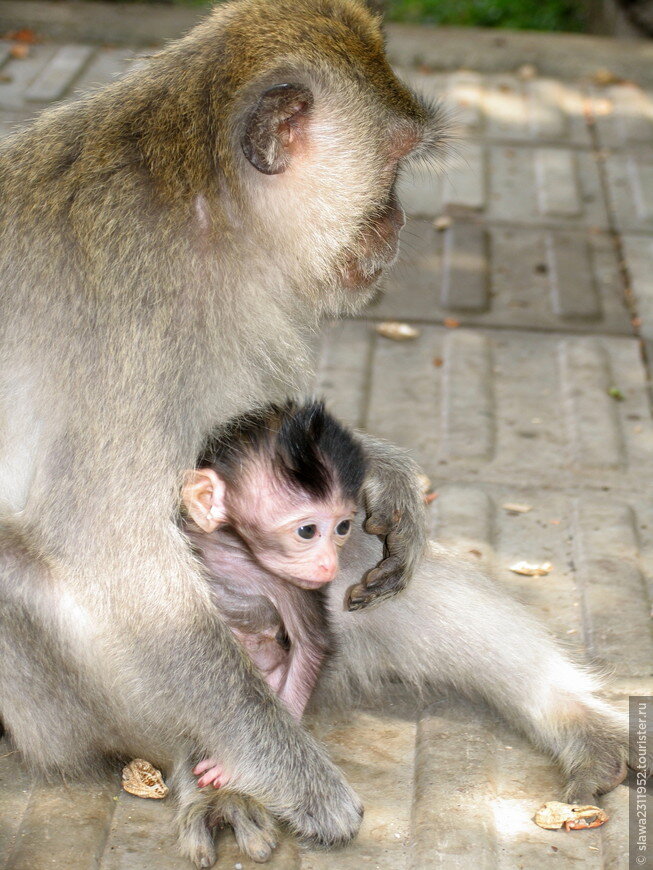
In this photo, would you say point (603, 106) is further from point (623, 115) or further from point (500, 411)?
point (500, 411)

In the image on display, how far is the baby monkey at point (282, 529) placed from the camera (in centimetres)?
299

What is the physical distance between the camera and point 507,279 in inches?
213

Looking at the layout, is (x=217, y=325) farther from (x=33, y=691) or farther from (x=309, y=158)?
(x=33, y=691)

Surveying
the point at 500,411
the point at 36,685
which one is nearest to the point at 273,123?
the point at 36,685

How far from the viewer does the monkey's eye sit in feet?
9.81

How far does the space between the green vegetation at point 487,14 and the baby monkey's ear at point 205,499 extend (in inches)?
266

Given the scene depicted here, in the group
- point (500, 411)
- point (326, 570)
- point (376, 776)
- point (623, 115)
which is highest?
point (326, 570)

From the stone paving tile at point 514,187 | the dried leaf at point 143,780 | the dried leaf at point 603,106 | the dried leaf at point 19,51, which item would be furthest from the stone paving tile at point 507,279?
the dried leaf at point 19,51

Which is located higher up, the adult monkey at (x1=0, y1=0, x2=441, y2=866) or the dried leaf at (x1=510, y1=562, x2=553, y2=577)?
the adult monkey at (x1=0, y1=0, x2=441, y2=866)

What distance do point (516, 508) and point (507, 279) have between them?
1.68 metres

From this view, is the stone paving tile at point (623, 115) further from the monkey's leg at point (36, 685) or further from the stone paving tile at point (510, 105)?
the monkey's leg at point (36, 685)

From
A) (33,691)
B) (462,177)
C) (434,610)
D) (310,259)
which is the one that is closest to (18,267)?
(310,259)

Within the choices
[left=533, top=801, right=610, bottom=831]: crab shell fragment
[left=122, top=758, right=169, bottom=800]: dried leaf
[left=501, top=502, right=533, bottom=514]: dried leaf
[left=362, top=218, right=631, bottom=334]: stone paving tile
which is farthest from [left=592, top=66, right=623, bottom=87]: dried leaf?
[left=122, top=758, right=169, bottom=800]: dried leaf

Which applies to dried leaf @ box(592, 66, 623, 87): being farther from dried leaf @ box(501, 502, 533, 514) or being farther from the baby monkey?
the baby monkey
